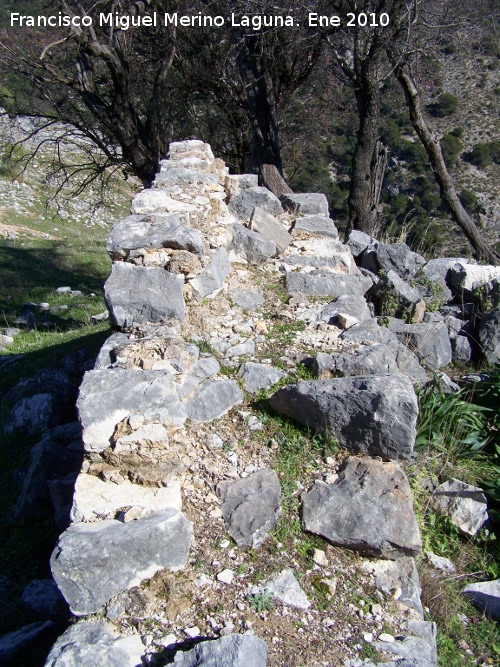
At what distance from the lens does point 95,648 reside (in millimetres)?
2115

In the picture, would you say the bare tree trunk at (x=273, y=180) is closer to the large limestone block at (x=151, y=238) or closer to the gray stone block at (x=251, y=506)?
the large limestone block at (x=151, y=238)

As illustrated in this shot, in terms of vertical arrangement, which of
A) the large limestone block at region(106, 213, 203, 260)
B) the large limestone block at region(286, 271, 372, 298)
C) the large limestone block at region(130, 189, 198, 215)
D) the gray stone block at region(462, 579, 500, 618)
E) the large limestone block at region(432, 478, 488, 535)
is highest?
the large limestone block at region(130, 189, 198, 215)

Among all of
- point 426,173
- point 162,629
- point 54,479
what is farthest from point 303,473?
point 426,173

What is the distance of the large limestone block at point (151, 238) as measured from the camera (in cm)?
412

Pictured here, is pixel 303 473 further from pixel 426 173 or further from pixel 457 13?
pixel 426 173

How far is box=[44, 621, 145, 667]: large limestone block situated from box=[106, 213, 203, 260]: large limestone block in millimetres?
2487

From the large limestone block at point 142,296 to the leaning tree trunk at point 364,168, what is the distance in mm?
5523

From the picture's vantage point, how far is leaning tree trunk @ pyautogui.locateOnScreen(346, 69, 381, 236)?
29.2 ft

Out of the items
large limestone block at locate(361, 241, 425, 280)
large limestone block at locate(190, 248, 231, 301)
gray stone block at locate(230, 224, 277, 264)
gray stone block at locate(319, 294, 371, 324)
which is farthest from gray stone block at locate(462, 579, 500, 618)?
large limestone block at locate(361, 241, 425, 280)

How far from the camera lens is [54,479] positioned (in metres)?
4.11

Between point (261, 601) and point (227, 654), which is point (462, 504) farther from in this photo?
point (227, 654)

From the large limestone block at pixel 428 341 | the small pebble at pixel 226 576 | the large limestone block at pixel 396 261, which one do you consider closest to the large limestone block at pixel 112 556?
the small pebble at pixel 226 576

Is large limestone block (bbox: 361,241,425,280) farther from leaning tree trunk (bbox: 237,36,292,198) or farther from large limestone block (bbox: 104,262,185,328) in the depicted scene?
leaning tree trunk (bbox: 237,36,292,198)

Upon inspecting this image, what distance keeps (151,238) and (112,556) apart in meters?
2.36
